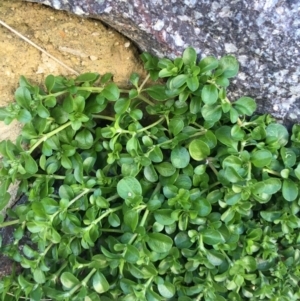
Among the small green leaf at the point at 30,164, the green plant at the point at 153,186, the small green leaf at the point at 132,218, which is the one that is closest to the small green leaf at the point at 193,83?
the green plant at the point at 153,186

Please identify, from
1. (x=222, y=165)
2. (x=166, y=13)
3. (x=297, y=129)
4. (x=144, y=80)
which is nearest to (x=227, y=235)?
(x=222, y=165)

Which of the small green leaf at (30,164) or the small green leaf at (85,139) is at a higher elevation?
the small green leaf at (85,139)

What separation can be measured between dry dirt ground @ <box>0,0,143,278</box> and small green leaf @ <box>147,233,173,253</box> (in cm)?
45

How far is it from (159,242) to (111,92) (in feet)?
1.30

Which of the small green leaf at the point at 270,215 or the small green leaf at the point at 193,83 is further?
the small green leaf at the point at 270,215

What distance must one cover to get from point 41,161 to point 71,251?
0.25m

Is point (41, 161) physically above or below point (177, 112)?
below

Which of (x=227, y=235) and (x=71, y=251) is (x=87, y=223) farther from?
(x=227, y=235)

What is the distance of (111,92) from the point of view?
1253 mm

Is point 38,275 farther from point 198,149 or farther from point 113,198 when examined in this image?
point 198,149

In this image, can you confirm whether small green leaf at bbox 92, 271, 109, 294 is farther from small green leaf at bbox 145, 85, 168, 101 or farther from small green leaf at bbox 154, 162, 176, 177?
small green leaf at bbox 145, 85, 168, 101

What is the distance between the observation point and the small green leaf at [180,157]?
125cm

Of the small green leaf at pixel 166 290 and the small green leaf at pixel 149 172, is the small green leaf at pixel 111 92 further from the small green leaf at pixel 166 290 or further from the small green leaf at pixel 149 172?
the small green leaf at pixel 166 290

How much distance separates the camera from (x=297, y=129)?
1.32 meters
